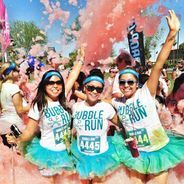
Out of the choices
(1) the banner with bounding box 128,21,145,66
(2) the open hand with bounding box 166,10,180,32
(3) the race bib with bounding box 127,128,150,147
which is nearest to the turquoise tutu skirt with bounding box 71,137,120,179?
(3) the race bib with bounding box 127,128,150,147

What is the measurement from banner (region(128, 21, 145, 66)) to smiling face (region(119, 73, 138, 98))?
285 millimetres

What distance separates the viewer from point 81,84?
3.62 metres

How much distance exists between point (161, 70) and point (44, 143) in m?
1.13

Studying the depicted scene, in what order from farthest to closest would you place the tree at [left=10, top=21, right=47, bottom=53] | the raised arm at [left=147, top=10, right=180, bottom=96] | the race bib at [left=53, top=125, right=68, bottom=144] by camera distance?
the tree at [left=10, top=21, right=47, bottom=53] → the race bib at [left=53, top=125, right=68, bottom=144] → the raised arm at [left=147, top=10, right=180, bottom=96]

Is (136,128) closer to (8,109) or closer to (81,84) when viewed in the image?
(81,84)

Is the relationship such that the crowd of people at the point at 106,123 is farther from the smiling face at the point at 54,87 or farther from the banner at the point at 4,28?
the banner at the point at 4,28

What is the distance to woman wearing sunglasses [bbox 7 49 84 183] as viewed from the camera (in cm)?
342

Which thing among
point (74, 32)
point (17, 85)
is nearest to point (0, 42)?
point (17, 85)

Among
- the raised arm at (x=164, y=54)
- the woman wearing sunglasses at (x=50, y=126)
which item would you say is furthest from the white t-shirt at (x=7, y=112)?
the raised arm at (x=164, y=54)

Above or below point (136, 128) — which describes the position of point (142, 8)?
above

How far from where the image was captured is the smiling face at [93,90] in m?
3.34

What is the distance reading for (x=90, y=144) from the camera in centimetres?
337

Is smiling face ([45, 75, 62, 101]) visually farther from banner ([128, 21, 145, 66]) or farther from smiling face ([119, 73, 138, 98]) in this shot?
banner ([128, 21, 145, 66])

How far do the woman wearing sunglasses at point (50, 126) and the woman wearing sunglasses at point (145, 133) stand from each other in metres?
0.48
